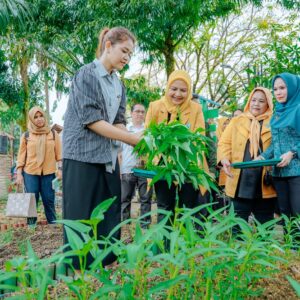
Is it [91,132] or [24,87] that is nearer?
[91,132]

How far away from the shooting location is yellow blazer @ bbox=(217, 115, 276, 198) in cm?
335

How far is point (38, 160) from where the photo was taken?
16.8 ft

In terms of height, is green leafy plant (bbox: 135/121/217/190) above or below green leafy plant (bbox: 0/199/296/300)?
above

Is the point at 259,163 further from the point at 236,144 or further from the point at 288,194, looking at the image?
the point at 236,144

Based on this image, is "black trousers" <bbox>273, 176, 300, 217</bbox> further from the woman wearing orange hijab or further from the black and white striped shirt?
the woman wearing orange hijab

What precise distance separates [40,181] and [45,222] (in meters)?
0.52

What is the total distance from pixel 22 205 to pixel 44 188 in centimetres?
50

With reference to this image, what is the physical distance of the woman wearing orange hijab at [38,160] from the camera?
5.15 metres

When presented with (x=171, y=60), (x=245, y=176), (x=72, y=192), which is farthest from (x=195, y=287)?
(x=171, y=60)

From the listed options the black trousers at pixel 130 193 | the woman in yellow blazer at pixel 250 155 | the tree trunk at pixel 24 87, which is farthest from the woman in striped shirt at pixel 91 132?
the tree trunk at pixel 24 87

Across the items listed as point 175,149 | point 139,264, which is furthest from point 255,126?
point 139,264

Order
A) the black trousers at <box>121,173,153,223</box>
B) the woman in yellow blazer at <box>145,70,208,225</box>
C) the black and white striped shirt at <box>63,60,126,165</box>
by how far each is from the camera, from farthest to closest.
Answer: the black trousers at <box>121,173,153,223</box> → the woman in yellow blazer at <box>145,70,208,225</box> → the black and white striped shirt at <box>63,60,126,165</box>

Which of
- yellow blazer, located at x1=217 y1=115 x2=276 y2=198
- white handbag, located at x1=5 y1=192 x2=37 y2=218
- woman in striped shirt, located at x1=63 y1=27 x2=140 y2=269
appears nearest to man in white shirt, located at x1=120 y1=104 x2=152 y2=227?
white handbag, located at x1=5 y1=192 x2=37 y2=218

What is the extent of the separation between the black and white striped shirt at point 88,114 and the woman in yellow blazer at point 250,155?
1.21 metres
